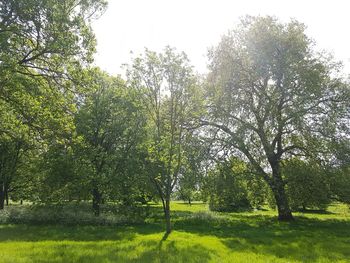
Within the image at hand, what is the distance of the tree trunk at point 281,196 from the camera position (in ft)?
92.2

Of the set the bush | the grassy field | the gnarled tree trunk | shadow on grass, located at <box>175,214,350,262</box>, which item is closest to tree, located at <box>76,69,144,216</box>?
the bush

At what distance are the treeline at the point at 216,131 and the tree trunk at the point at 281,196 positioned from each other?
108 mm

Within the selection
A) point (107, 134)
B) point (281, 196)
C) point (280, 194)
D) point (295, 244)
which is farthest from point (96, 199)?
point (295, 244)

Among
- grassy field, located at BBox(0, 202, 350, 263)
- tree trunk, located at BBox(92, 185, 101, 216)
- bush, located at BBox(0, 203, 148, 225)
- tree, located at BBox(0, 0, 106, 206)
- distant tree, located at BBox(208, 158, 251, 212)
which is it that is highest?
tree, located at BBox(0, 0, 106, 206)

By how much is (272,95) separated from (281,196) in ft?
33.8

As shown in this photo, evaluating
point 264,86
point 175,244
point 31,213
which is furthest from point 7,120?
point 264,86

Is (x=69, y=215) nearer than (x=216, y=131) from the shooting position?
Yes

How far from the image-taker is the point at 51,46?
556 inches

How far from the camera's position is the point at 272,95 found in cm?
2908

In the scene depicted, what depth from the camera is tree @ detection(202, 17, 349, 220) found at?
2719cm

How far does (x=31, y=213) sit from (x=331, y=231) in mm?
26043

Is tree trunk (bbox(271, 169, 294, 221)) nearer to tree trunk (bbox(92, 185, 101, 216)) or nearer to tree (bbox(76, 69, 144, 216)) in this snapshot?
tree (bbox(76, 69, 144, 216))

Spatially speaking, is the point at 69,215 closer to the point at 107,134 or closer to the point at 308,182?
the point at 107,134

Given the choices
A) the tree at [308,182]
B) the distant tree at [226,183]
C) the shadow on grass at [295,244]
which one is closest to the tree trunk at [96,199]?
the distant tree at [226,183]
